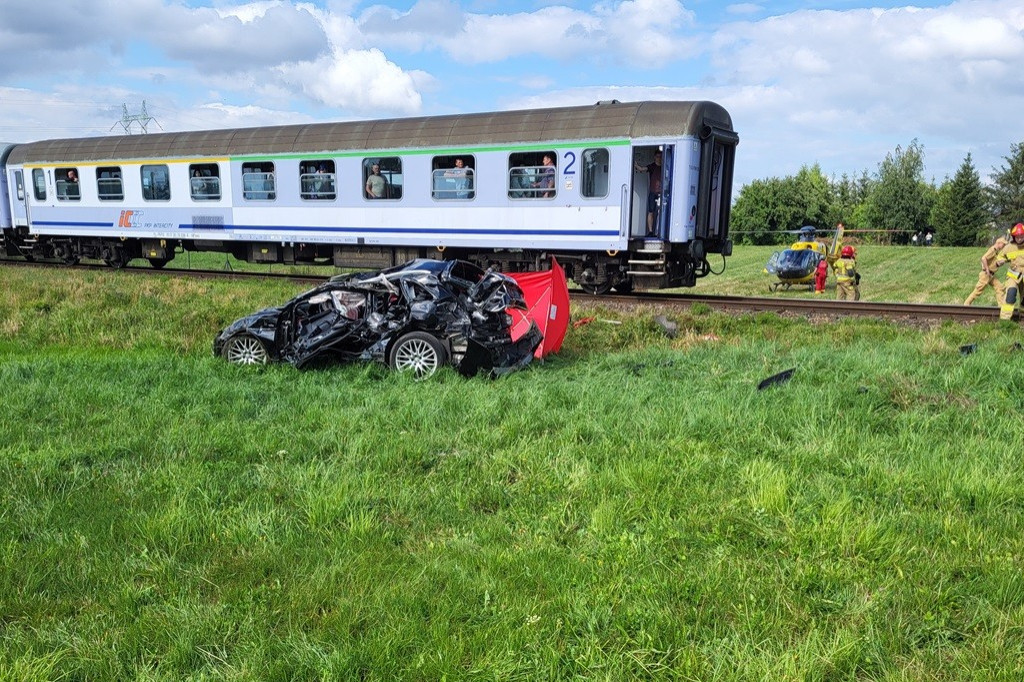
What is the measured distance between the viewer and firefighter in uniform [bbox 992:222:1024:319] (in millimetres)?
10065

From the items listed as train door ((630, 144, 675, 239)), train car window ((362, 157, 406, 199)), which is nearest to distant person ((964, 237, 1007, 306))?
train door ((630, 144, 675, 239))

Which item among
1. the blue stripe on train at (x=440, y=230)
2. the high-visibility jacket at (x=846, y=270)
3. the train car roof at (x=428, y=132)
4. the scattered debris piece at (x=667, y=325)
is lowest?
the scattered debris piece at (x=667, y=325)

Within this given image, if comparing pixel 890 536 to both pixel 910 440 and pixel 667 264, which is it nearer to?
pixel 910 440

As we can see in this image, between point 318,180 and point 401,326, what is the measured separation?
27.6 ft

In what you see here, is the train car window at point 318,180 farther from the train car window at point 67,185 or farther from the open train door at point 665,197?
the train car window at point 67,185

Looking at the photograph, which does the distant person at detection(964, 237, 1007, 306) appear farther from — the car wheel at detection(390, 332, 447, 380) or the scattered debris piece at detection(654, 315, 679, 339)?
the car wheel at detection(390, 332, 447, 380)

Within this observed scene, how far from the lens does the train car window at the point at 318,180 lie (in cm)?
1512

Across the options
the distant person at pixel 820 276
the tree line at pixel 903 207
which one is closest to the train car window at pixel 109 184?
the distant person at pixel 820 276

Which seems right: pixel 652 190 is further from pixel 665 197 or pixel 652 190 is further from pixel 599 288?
pixel 599 288

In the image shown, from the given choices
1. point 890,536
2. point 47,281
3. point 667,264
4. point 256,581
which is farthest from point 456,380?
point 47,281

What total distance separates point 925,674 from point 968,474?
82.7 inches

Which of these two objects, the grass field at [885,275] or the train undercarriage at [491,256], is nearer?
the train undercarriage at [491,256]

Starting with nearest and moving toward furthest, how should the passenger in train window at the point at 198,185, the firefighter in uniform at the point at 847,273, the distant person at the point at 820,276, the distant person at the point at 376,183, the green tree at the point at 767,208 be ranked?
the distant person at the point at 376,183
the firefighter in uniform at the point at 847,273
the passenger in train window at the point at 198,185
the distant person at the point at 820,276
the green tree at the point at 767,208

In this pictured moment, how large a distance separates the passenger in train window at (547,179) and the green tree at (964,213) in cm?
5752
